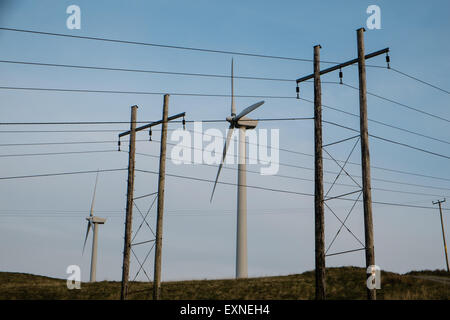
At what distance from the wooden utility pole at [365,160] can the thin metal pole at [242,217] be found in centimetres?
2959

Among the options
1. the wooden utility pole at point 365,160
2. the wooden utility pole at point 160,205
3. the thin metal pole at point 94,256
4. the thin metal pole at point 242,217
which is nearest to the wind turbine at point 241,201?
the thin metal pole at point 242,217

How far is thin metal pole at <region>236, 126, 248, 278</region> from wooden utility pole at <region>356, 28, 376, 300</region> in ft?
97.1

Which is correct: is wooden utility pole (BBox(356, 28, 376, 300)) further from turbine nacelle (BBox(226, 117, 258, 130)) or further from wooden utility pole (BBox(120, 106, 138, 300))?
turbine nacelle (BBox(226, 117, 258, 130))

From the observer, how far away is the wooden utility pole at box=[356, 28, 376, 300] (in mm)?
18984

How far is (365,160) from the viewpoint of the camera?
20047 mm

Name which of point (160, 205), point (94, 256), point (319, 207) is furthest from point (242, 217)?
point (319, 207)

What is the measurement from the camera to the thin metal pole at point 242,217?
4847 cm

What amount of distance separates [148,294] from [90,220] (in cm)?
3258

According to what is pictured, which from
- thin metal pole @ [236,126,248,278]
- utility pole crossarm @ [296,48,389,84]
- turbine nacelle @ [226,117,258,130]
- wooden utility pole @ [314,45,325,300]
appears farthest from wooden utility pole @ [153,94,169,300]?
turbine nacelle @ [226,117,258,130]

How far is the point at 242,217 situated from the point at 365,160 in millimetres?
31077

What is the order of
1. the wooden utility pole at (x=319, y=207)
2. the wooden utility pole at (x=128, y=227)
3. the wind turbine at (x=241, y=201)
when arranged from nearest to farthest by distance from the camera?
the wooden utility pole at (x=319, y=207) → the wooden utility pole at (x=128, y=227) → the wind turbine at (x=241, y=201)

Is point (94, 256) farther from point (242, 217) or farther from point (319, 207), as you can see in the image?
point (319, 207)

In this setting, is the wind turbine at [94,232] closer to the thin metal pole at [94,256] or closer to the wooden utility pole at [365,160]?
the thin metal pole at [94,256]

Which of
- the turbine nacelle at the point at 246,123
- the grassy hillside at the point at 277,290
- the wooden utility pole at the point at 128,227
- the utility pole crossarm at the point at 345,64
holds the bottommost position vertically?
the grassy hillside at the point at 277,290
